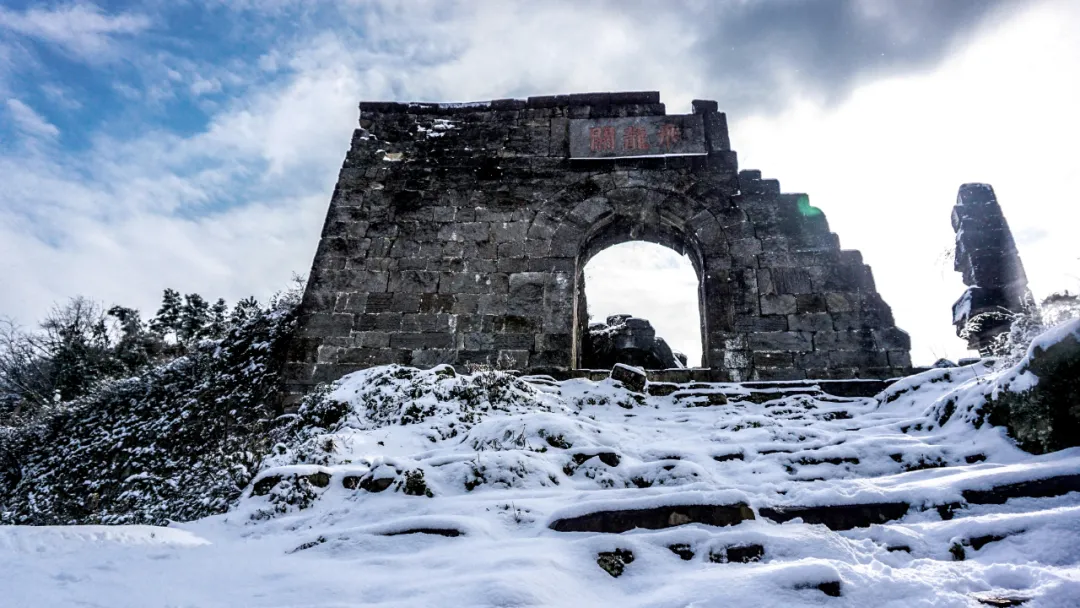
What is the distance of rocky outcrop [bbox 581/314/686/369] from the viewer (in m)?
10.7

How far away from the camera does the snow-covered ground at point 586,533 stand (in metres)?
1.90

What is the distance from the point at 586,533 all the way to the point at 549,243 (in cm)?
550

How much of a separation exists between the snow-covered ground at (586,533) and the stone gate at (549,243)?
243 cm

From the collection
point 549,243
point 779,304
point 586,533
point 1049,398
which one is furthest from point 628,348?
point 586,533

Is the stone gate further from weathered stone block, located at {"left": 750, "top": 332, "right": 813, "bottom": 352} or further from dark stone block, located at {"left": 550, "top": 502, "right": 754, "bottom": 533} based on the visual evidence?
dark stone block, located at {"left": 550, "top": 502, "right": 754, "bottom": 533}

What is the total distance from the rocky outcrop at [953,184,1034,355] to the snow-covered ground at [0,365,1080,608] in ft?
13.9

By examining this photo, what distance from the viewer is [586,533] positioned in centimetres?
246

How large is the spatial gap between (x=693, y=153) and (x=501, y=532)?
6888 mm

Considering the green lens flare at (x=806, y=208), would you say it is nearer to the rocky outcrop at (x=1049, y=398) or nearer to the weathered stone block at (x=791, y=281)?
the weathered stone block at (x=791, y=281)

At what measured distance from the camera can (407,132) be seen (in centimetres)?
877

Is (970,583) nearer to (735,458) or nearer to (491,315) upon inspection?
(735,458)

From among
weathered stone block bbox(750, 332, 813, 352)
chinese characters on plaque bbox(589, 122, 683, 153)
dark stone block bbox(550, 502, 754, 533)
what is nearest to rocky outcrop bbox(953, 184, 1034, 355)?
weathered stone block bbox(750, 332, 813, 352)

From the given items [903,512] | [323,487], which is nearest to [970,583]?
[903,512]

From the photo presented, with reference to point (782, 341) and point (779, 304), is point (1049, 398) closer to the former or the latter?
point (782, 341)
